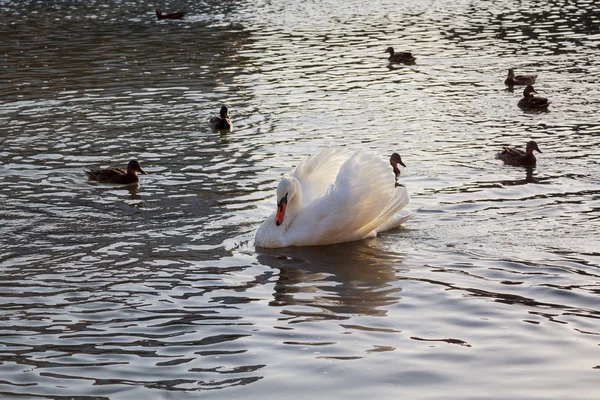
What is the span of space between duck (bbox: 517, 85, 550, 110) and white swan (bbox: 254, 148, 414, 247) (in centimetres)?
776

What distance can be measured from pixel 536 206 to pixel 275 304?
178 inches

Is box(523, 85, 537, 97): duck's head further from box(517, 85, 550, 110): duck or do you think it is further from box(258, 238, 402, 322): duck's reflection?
box(258, 238, 402, 322): duck's reflection

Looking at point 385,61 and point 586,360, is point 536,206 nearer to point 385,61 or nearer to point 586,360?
point 586,360

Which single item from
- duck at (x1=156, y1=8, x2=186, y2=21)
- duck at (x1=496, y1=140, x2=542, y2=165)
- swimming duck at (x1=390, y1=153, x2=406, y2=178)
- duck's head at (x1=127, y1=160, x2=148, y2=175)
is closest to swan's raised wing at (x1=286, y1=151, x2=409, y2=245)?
swimming duck at (x1=390, y1=153, x2=406, y2=178)

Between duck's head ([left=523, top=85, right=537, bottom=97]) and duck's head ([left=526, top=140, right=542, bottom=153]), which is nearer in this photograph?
duck's head ([left=526, top=140, right=542, bottom=153])

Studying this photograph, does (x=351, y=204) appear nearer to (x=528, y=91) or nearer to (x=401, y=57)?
(x=528, y=91)

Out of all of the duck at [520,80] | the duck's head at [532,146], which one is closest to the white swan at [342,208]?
the duck's head at [532,146]

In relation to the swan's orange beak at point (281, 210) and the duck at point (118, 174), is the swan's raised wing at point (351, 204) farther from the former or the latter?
the duck at point (118, 174)

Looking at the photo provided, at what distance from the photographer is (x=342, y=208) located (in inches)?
441

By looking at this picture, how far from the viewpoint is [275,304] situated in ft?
30.8

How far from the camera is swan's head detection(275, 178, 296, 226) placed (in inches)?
453

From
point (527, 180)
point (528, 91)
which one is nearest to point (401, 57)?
point (528, 91)

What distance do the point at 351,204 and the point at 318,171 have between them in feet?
3.60

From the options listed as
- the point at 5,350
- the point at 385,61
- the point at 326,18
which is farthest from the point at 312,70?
the point at 5,350
